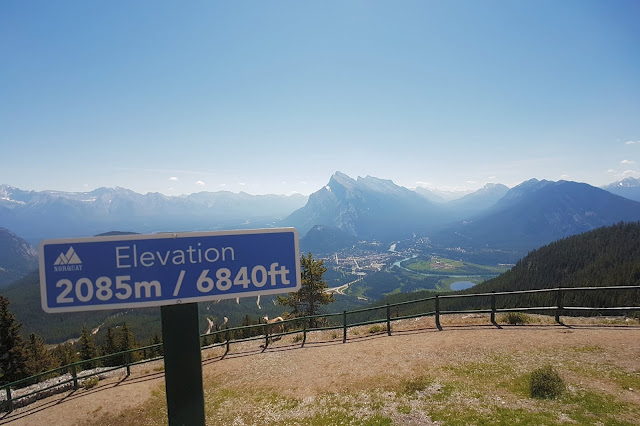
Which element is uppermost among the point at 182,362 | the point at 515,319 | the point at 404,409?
the point at 182,362

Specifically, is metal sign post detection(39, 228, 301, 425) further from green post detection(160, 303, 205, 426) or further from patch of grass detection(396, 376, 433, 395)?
patch of grass detection(396, 376, 433, 395)

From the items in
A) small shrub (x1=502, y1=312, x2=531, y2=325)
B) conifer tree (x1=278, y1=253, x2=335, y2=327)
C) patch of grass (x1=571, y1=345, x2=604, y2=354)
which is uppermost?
patch of grass (x1=571, y1=345, x2=604, y2=354)

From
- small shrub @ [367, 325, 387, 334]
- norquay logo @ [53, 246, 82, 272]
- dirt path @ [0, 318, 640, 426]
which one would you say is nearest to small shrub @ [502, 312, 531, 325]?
dirt path @ [0, 318, 640, 426]

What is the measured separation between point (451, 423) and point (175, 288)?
7.75 m

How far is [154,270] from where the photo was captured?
9.87 feet

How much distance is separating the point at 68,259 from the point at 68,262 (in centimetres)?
3

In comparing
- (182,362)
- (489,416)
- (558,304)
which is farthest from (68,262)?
(558,304)

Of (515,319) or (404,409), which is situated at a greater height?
(515,319)

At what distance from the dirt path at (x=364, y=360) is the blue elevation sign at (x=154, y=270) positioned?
890cm

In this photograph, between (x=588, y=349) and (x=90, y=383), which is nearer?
(x=588, y=349)

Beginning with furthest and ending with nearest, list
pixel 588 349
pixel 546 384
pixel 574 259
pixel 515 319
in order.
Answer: pixel 574 259
pixel 515 319
pixel 588 349
pixel 546 384

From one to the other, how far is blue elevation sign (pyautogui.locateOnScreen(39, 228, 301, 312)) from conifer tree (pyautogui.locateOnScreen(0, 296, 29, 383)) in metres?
45.0

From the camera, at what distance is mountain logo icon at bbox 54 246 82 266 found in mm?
2895

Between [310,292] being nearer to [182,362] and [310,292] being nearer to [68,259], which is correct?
[182,362]
